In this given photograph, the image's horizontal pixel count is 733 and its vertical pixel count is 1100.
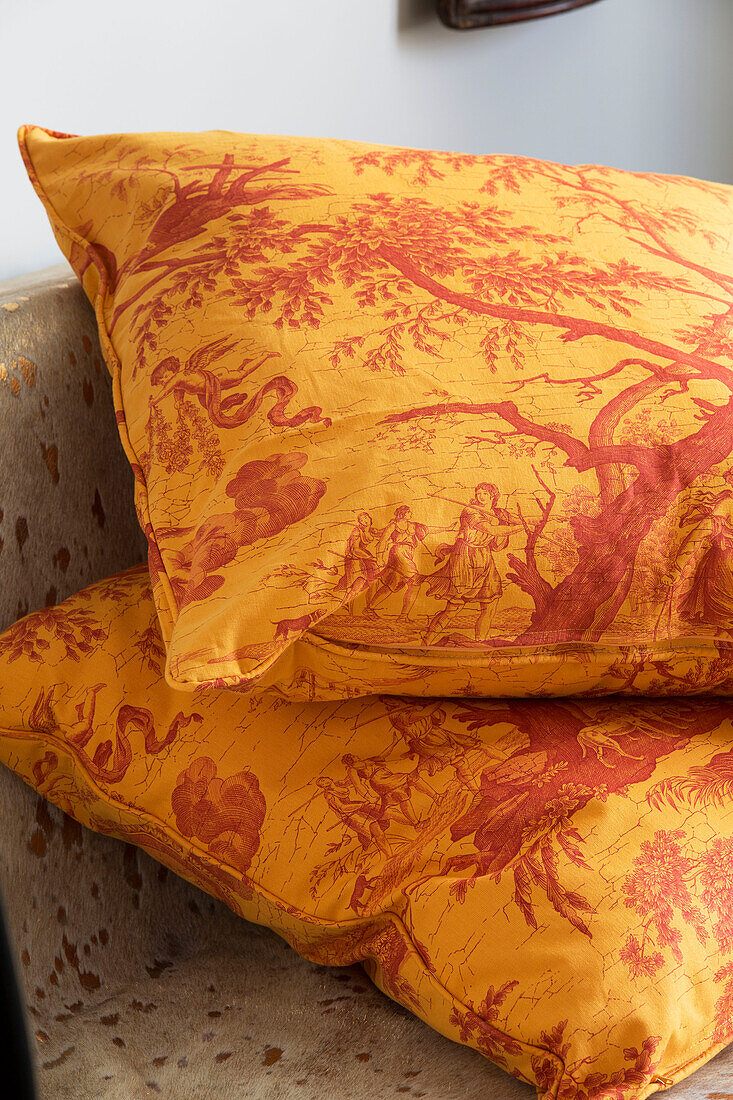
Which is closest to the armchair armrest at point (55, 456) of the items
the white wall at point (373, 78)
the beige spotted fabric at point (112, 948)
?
the beige spotted fabric at point (112, 948)

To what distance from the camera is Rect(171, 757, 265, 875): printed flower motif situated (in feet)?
1.90

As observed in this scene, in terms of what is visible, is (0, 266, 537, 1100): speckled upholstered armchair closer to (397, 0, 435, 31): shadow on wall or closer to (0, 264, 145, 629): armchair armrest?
(0, 264, 145, 629): armchair armrest

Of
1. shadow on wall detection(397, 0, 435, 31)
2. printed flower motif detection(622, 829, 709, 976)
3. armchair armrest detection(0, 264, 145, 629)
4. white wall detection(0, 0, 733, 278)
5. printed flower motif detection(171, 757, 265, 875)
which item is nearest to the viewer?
printed flower motif detection(622, 829, 709, 976)

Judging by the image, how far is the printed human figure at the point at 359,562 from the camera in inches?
19.3

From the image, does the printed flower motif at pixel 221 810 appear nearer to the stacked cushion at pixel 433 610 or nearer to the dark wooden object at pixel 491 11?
the stacked cushion at pixel 433 610

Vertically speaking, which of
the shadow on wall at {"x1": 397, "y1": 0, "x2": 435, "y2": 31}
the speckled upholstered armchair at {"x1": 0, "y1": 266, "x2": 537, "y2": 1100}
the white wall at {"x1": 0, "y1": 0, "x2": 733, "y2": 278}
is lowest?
the speckled upholstered armchair at {"x1": 0, "y1": 266, "x2": 537, "y2": 1100}

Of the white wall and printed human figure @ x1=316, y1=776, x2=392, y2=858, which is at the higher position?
the white wall

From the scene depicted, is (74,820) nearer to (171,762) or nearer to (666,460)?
(171,762)

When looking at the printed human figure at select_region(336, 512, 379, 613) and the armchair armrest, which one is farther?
the armchair armrest

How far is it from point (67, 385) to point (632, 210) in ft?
1.51

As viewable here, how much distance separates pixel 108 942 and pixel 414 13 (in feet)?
3.94

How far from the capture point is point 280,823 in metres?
0.57

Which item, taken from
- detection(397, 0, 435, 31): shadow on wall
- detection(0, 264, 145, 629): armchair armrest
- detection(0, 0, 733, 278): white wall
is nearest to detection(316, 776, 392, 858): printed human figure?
detection(0, 264, 145, 629): armchair armrest

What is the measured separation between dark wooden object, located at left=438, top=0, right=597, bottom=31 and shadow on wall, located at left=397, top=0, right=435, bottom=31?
0.06 feet
